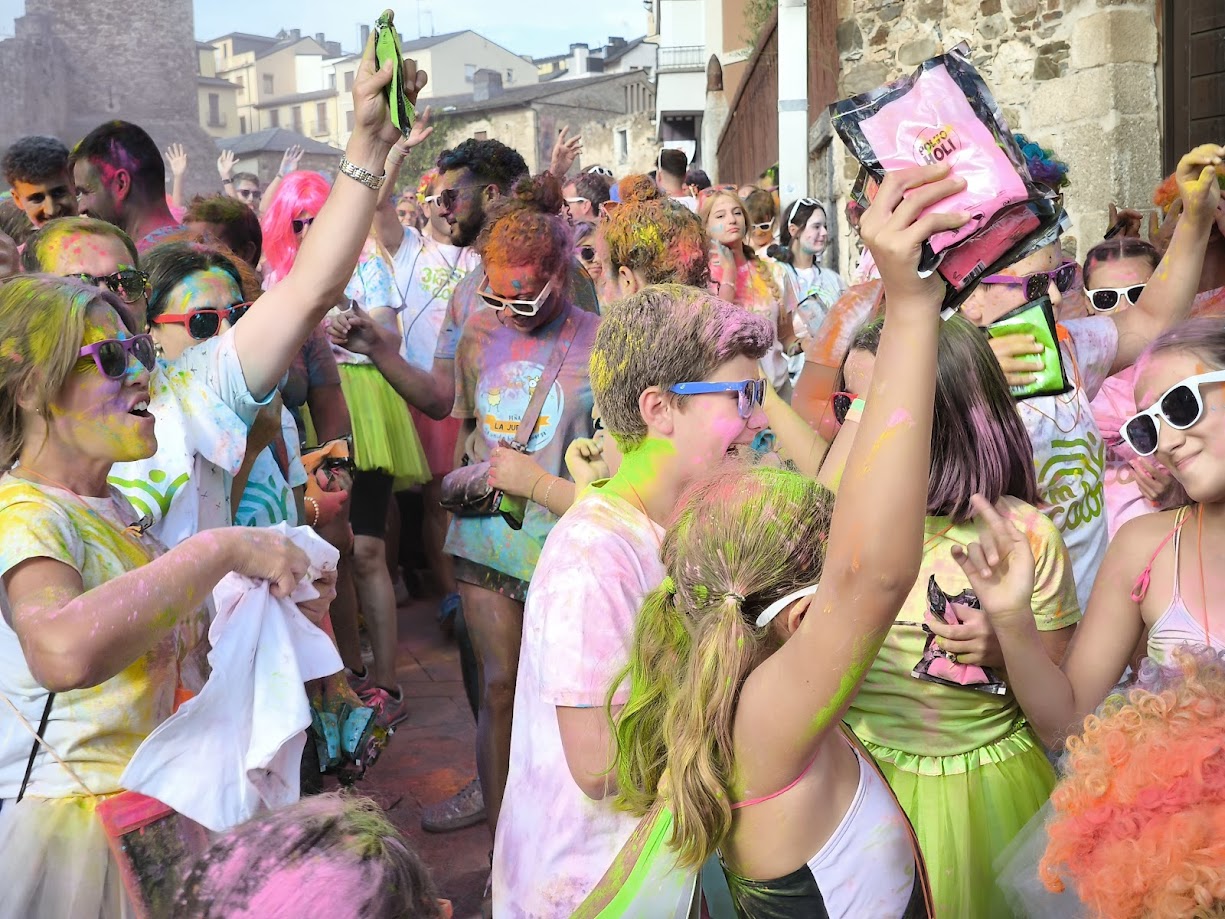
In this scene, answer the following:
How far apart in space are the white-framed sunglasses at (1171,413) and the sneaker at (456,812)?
8.81 ft

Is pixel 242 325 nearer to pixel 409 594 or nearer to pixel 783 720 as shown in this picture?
pixel 783 720

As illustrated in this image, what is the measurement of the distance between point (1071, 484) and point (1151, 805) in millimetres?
1874

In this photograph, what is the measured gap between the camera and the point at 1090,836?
1.46m

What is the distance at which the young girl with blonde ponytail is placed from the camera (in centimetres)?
135

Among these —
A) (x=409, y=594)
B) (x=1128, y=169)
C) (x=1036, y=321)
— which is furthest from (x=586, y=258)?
(x=1036, y=321)

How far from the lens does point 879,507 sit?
4.42ft

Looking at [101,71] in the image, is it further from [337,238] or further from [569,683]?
[569,683]

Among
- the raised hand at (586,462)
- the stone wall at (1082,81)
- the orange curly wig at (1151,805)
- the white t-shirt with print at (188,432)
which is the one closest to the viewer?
the orange curly wig at (1151,805)

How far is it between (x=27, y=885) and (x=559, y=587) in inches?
40.8

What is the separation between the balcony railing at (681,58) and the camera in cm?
3859

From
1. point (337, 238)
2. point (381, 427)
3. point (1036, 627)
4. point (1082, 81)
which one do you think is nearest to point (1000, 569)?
point (1036, 627)

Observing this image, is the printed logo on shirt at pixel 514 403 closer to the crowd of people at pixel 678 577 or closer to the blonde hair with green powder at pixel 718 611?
the crowd of people at pixel 678 577

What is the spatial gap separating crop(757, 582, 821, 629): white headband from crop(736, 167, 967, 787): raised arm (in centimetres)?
8

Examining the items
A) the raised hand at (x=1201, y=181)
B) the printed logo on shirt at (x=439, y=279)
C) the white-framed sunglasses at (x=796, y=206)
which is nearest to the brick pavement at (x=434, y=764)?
Answer: the printed logo on shirt at (x=439, y=279)
